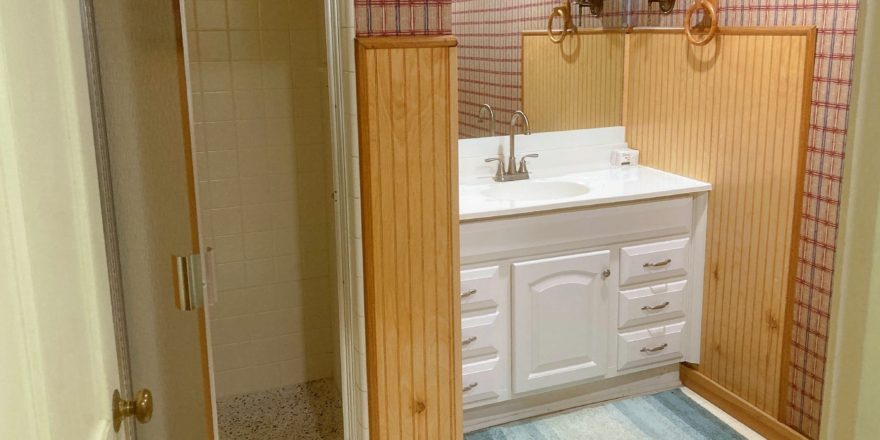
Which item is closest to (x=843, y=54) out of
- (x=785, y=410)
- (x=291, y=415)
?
(x=785, y=410)

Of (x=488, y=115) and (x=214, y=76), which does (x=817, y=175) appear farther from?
(x=214, y=76)

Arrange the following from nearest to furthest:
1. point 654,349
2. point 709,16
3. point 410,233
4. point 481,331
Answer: point 410,233 < point 481,331 < point 709,16 < point 654,349

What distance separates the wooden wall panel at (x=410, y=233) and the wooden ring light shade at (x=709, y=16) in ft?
4.28

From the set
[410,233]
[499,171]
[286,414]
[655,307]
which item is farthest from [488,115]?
[286,414]

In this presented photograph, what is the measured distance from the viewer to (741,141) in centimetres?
289

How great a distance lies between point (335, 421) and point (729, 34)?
81.1 inches

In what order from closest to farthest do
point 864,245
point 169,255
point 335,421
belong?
point 864,245
point 169,255
point 335,421

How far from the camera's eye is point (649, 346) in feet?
10.4

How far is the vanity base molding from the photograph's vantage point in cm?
304

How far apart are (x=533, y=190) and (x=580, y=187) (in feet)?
0.62

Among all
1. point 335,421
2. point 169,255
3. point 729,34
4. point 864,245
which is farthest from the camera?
point 335,421

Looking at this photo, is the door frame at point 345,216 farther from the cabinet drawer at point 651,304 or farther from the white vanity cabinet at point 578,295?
the cabinet drawer at point 651,304

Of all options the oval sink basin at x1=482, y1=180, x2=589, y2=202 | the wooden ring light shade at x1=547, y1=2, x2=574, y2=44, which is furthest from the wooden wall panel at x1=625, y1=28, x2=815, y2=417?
the oval sink basin at x1=482, y1=180, x2=589, y2=202

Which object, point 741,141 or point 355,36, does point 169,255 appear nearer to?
point 355,36
